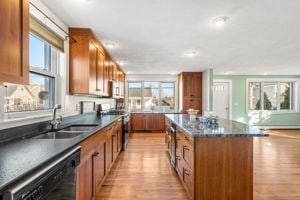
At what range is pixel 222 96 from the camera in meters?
8.97

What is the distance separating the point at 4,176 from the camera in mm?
953

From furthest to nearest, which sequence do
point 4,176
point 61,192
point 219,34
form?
point 219,34, point 61,192, point 4,176

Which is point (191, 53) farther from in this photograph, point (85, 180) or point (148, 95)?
point (148, 95)

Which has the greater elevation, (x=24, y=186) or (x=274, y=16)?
(x=274, y=16)

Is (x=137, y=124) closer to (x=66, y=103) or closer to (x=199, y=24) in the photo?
(x=66, y=103)

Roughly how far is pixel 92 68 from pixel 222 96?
263 inches

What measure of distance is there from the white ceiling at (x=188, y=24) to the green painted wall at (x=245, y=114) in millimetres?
3973

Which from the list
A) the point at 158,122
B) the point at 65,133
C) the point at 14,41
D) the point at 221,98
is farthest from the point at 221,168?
the point at 221,98

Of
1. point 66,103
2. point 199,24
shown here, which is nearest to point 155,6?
point 199,24

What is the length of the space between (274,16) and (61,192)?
3111mm

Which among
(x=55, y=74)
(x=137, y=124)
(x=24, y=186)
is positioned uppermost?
(x=55, y=74)

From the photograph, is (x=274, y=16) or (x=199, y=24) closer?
(x=274, y=16)

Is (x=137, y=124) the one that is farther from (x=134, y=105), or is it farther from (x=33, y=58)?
(x=33, y=58)

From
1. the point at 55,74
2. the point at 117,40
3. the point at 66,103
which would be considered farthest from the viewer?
the point at 117,40
